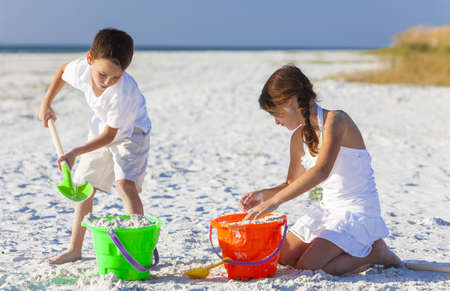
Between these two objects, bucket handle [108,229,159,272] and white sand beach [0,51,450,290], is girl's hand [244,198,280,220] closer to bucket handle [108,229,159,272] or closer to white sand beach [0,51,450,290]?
white sand beach [0,51,450,290]

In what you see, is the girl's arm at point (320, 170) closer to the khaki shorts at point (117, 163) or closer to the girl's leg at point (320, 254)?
the girl's leg at point (320, 254)

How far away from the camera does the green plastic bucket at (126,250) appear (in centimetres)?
240

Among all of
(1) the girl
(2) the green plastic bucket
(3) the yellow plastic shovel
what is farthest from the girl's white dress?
(2) the green plastic bucket

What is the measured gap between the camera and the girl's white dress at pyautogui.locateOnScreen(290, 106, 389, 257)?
105 inches

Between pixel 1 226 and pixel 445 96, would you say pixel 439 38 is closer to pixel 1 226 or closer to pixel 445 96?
pixel 445 96

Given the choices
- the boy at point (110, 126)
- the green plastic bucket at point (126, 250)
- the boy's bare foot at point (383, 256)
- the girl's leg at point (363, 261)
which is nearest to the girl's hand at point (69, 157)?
the boy at point (110, 126)

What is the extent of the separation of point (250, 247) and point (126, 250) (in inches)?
23.2

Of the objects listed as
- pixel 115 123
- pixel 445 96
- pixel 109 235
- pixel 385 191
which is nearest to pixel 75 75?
pixel 115 123

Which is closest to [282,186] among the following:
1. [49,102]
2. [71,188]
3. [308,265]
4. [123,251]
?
[308,265]

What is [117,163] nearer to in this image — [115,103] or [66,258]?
[115,103]

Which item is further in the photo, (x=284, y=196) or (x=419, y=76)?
(x=419, y=76)

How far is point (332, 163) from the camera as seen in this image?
2.56m

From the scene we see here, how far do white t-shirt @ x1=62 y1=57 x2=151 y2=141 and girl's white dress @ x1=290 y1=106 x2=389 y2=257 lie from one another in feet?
3.07

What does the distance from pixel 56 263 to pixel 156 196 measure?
1509mm
